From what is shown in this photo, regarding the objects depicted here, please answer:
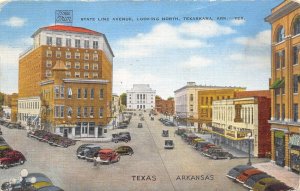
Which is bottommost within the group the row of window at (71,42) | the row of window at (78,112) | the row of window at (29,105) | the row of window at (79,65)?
the row of window at (78,112)

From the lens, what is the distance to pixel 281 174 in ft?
15.8

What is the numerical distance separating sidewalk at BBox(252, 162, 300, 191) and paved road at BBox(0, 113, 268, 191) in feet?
0.94

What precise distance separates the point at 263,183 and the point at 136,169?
1.68m

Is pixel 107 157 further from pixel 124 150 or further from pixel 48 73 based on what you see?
pixel 48 73

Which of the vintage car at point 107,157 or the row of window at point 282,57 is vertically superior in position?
the row of window at point 282,57

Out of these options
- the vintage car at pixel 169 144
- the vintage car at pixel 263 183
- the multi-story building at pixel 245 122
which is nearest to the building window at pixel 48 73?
the vintage car at pixel 169 144

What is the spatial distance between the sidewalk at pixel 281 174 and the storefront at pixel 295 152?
0.09 m

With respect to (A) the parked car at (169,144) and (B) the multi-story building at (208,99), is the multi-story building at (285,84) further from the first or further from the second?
(A) the parked car at (169,144)

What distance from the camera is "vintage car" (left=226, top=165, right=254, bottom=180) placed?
4855mm

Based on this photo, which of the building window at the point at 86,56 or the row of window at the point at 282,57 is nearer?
the row of window at the point at 282,57

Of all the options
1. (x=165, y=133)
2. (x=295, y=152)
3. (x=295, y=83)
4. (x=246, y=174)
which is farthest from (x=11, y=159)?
(x=295, y=83)

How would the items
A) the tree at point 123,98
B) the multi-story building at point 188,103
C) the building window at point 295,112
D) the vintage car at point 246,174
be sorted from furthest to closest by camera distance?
the tree at point 123,98 < the multi-story building at point 188,103 < the vintage car at point 246,174 < the building window at point 295,112

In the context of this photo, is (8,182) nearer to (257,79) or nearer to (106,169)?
(106,169)

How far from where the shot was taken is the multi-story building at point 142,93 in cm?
480
